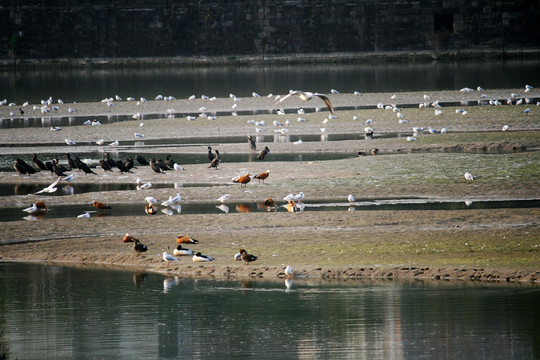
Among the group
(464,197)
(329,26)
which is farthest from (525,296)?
(329,26)

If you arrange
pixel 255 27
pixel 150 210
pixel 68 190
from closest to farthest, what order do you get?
pixel 150 210
pixel 68 190
pixel 255 27

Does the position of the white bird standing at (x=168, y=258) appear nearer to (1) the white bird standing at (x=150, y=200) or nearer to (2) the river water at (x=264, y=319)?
(2) the river water at (x=264, y=319)

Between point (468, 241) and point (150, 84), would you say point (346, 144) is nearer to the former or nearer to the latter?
point (468, 241)

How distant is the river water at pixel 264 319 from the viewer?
11.8 metres

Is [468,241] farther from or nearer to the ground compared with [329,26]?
nearer to the ground

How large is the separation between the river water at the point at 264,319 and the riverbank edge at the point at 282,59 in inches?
2358

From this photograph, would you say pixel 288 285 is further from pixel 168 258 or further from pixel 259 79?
pixel 259 79

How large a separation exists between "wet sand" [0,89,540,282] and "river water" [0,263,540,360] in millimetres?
809

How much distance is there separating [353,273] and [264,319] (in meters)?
2.40

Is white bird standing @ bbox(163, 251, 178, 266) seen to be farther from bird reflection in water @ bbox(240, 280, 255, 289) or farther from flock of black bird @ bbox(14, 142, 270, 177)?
flock of black bird @ bbox(14, 142, 270, 177)

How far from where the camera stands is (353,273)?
1491cm

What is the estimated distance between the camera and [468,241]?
16.2 metres

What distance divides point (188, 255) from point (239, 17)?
62.4m

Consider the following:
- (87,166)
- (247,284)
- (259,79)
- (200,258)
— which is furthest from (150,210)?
(259,79)
